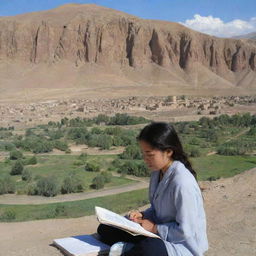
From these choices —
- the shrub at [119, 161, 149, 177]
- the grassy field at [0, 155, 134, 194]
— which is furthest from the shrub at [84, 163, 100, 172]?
the shrub at [119, 161, 149, 177]

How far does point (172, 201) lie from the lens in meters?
4.00

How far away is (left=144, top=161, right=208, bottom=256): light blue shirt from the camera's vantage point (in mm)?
3887

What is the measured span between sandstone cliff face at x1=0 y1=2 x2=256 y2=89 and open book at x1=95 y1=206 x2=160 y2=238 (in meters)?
91.3

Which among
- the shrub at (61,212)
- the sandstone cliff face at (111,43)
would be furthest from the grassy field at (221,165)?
the sandstone cliff face at (111,43)

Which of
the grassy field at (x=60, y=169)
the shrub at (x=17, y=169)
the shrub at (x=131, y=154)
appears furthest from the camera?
the shrub at (x=131, y=154)

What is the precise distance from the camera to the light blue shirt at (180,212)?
12.8ft

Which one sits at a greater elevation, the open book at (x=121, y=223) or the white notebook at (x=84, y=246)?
the open book at (x=121, y=223)

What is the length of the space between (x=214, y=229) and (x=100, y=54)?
89252 mm

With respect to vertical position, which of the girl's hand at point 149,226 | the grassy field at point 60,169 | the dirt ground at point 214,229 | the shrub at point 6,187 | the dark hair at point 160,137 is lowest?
the grassy field at point 60,169

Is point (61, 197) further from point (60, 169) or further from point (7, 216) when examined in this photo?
point (60, 169)

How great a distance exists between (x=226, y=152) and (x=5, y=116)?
30.9 meters

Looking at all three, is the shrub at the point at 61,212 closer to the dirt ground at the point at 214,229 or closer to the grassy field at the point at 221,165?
the dirt ground at the point at 214,229

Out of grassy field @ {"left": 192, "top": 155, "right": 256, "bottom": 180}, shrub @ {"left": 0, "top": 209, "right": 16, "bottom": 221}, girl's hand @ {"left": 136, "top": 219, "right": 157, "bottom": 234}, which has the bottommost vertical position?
grassy field @ {"left": 192, "top": 155, "right": 256, "bottom": 180}

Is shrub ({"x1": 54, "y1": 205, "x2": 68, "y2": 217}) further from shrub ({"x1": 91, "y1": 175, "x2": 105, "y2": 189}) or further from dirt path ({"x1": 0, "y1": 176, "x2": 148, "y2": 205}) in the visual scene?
shrub ({"x1": 91, "y1": 175, "x2": 105, "y2": 189})
